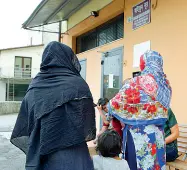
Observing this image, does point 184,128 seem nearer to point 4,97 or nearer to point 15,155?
point 15,155

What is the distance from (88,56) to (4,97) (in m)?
21.6

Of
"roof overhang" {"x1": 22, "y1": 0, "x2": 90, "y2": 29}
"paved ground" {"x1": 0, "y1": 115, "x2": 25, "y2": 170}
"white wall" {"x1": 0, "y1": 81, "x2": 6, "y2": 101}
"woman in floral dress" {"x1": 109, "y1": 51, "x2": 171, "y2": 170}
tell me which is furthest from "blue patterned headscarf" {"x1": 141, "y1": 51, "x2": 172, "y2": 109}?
"white wall" {"x1": 0, "y1": 81, "x2": 6, "y2": 101}

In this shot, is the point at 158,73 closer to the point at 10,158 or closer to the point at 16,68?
the point at 10,158

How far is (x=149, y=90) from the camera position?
7.97 ft

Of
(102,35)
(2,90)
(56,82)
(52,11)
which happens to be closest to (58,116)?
(56,82)

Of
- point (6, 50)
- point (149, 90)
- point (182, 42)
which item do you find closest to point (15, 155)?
point (182, 42)

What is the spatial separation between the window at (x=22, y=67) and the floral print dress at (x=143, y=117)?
25263mm

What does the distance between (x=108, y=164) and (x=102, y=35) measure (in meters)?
4.84

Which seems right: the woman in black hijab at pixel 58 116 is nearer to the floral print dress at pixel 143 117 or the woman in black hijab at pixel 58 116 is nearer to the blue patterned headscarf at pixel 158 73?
the floral print dress at pixel 143 117

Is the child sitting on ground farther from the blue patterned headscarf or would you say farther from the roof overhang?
the roof overhang

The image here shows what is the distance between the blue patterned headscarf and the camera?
8.13 feet

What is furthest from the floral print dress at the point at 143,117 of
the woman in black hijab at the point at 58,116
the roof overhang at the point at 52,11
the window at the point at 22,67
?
the window at the point at 22,67

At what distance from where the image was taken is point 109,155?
2.27m

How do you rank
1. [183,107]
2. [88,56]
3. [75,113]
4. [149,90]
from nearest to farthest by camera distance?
[75,113]
[149,90]
[183,107]
[88,56]
